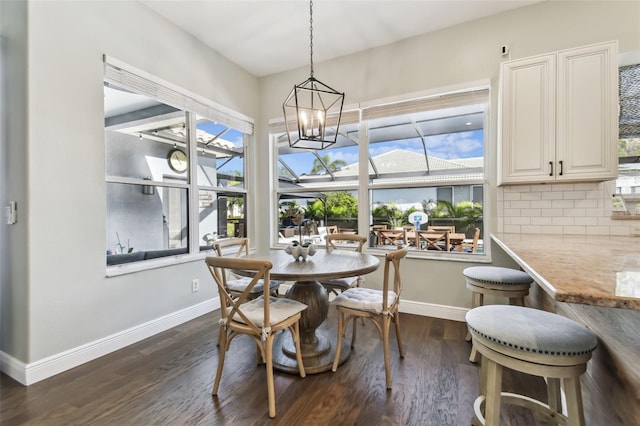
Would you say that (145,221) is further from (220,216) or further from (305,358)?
(305,358)

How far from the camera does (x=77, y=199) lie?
85.7 inches

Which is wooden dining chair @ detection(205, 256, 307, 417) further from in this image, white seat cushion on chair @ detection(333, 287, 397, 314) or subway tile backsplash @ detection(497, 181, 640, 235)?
subway tile backsplash @ detection(497, 181, 640, 235)

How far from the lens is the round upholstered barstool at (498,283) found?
206cm

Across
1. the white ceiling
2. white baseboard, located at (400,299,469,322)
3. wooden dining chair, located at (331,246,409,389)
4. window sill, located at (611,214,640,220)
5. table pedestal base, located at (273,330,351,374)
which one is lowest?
table pedestal base, located at (273,330,351,374)

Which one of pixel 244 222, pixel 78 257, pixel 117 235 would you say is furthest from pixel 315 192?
pixel 78 257

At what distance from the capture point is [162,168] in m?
2.90

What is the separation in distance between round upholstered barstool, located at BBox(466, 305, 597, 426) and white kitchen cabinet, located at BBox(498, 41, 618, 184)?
5.26 ft

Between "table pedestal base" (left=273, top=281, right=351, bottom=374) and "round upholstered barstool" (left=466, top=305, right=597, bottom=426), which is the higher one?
"round upholstered barstool" (left=466, top=305, right=597, bottom=426)

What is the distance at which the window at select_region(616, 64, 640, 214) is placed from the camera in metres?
2.42

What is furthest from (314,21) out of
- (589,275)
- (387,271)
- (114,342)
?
(114,342)

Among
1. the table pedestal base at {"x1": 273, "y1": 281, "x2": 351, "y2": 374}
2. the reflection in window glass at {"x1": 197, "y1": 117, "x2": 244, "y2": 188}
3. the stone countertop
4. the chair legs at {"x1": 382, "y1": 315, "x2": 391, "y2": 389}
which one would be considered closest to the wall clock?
the reflection in window glass at {"x1": 197, "y1": 117, "x2": 244, "y2": 188}

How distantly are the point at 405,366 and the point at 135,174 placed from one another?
2759mm

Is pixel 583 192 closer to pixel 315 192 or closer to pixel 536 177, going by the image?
pixel 536 177

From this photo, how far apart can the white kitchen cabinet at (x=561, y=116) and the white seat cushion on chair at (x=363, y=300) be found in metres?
1.50
